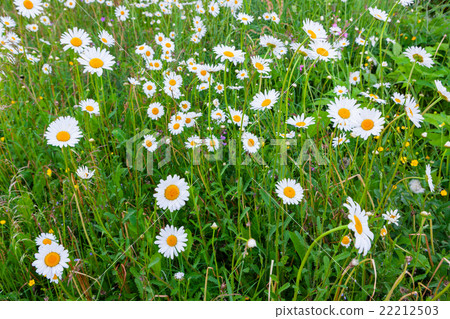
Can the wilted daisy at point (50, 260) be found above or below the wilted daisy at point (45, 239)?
below

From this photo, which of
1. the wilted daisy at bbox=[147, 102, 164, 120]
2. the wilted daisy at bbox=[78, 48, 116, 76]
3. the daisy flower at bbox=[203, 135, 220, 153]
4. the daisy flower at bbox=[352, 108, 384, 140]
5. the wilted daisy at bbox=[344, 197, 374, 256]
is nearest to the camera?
the wilted daisy at bbox=[344, 197, 374, 256]

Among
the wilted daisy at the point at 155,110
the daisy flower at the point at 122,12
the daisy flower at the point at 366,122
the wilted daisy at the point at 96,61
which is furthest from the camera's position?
the daisy flower at the point at 122,12

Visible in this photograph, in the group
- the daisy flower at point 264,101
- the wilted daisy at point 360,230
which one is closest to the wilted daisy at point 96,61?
the daisy flower at point 264,101

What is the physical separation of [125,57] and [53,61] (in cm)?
53

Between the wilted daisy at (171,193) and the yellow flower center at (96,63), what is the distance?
2.28 feet

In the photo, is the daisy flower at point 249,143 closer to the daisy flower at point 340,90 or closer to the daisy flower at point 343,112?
the daisy flower at point 343,112

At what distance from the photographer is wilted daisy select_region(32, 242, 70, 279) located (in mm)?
1149

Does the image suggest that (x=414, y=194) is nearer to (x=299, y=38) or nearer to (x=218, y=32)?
(x=299, y=38)

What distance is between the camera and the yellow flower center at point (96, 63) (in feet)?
5.08

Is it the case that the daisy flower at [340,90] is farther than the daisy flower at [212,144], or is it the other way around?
the daisy flower at [340,90]

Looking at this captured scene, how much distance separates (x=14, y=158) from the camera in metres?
1.86

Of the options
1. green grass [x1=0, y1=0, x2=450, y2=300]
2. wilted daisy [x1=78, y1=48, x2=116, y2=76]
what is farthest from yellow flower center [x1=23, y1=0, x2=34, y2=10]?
wilted daisy [x1=78, y1=48, x2=116, y2=76]

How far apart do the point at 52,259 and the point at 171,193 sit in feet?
1.48

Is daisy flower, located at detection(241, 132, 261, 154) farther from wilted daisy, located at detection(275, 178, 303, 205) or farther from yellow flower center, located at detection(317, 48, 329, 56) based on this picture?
yellow flower center, located at detection(317, 48, 329, 56)
